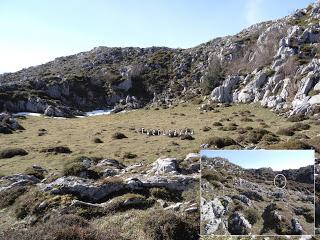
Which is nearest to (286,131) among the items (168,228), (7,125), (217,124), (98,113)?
(217,124)

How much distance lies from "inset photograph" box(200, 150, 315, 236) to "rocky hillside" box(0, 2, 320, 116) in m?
39.7

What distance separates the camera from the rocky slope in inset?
1420 centimetres

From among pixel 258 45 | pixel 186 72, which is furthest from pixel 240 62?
pixel 186 72

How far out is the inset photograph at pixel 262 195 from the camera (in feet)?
46.6

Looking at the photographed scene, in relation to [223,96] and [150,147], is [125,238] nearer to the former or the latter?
[150,147]

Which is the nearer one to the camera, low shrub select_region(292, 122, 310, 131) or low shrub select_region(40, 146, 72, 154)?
low shrub select_region(40, 146, 72, 154)

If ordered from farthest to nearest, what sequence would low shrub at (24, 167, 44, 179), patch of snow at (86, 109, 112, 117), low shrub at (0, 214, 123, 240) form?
patch of snow at (86, 109, 112, 117) < low shrub at (24, 167, 44, 179) < low shrub at (0, 214, 123, 240)

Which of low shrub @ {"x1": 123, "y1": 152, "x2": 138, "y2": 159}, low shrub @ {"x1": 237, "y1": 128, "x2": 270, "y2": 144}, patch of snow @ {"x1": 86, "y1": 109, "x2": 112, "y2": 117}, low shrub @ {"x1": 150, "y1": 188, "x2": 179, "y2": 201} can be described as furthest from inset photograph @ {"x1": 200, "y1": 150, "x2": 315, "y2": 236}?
patch of snow @ {"x1": 86, "y1": 109, "x2": 112, "y2": 117}

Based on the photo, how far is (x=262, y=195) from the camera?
47.7 ft

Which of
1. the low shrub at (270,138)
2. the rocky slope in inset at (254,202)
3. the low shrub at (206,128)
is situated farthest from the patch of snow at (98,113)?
the rocky slope in inset at (254,202)

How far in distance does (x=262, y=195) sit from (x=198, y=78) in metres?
103

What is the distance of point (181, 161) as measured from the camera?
27688mm

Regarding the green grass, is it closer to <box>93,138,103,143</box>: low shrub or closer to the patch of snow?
<box>93,138,103,143</box>: low shrub

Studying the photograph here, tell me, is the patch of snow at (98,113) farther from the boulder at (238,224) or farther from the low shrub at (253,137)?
the boulder at (238,224)
